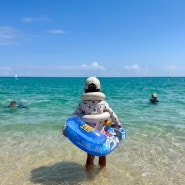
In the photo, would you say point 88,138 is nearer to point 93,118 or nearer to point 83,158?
point 93,118

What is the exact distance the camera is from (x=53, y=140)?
881 centimetres

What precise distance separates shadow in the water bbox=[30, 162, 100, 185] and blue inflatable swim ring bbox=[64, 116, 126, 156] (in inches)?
34.2

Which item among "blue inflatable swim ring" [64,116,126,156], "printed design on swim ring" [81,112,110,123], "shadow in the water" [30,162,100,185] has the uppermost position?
"printed design on swim ring" [81,112,110,123]

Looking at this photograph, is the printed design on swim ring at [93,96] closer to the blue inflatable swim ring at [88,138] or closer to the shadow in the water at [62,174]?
the blue inflatable swim ring at [88,138]

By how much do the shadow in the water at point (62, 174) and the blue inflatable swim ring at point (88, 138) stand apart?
87cm

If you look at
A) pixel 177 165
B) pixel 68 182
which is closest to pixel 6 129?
pixel 68 182

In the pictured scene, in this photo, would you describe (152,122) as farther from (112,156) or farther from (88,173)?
(88,173)

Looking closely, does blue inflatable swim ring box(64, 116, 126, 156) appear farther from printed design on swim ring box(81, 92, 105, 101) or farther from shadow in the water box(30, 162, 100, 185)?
shadow in the water box(30, 162, 100, 185)

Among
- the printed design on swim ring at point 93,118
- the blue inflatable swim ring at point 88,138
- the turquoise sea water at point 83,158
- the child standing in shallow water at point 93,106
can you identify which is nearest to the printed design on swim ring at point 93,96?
the child standing in shallow water at point 93,106

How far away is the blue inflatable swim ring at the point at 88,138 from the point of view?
498 centimetres

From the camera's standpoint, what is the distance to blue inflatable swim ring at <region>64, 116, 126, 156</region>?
→ 4984 mm

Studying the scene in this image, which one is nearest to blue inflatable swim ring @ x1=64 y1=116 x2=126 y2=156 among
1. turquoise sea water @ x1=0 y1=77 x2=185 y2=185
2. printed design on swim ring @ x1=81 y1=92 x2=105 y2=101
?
printed design on swim ring @ x1=81 y1=92 x2=105 y2=101

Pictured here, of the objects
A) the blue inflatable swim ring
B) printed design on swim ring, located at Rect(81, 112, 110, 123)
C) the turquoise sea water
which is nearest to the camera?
the blue inflatable swim ring

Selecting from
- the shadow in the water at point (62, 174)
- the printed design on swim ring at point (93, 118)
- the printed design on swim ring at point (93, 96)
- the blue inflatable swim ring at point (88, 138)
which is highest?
the printed design on swim ring at point (93, 96)
